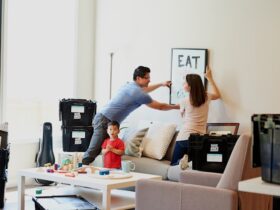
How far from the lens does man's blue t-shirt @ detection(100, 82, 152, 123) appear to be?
5945 mm

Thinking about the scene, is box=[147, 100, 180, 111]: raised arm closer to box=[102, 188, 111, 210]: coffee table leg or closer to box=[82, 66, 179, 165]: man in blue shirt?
box=[82, 66, 179, 165]: man in blue shirt

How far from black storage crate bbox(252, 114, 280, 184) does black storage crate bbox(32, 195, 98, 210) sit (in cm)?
208

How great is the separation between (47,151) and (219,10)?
2.72 m

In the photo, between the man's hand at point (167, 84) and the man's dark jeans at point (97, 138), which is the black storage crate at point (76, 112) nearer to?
the man's dark jeans at point (97, 138)

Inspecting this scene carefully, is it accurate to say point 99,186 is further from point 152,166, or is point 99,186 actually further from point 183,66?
point 183,66

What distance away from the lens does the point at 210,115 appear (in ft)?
19.6

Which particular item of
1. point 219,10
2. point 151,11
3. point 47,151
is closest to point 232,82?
point 219,10

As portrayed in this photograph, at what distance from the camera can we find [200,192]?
3.25m

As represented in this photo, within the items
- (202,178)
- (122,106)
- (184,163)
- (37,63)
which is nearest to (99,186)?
(202,178)

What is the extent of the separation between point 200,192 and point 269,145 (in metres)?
1.01

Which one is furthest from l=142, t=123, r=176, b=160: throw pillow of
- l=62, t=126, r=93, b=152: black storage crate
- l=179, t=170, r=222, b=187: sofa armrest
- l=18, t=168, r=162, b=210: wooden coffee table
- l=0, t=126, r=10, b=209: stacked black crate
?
l=179, t=170, r=222, b=187: sofa armrest

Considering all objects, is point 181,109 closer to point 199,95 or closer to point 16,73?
point 199,95

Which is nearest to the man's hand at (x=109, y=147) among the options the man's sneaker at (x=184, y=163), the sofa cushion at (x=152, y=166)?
the sofa cushion at (x=152, y=166)

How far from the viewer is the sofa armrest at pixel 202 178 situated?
3781 mm
